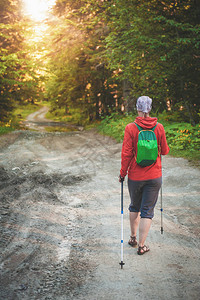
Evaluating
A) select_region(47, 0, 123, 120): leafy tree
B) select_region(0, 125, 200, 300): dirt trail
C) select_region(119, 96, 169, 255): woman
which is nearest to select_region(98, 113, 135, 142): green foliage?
select_region(47, 0, 123, 120): leafy tree

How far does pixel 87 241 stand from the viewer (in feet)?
13.4

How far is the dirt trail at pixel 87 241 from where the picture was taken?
9.68ft

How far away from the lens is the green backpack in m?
3.47

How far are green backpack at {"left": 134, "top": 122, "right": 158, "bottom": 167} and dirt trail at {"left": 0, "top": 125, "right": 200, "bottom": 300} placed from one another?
1.41 m

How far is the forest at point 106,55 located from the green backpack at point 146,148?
819 cm

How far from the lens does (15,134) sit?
17188mm

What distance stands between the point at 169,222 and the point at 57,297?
274 cm

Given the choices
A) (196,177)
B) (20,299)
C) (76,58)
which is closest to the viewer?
(20,299)

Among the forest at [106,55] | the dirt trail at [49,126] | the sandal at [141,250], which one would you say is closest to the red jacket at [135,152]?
the sandal at [141,250]

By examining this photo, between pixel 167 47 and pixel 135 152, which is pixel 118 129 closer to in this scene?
pixel 167 47

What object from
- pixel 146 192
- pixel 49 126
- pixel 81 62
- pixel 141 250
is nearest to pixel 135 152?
pixel 146 192

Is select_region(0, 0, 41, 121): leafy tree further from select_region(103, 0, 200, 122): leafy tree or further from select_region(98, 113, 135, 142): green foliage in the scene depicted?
select_region(103, 0, 200, 122): leafy tree

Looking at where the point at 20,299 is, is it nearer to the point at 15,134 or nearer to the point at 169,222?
the point at 169,222

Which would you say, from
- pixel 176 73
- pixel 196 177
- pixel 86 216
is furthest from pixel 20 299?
pixel 176 73
